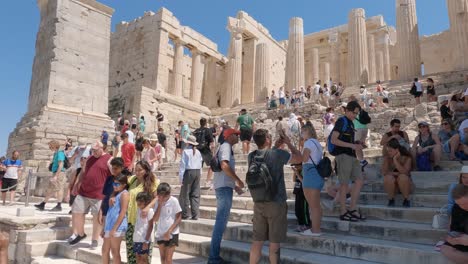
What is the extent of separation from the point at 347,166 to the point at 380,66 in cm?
2682

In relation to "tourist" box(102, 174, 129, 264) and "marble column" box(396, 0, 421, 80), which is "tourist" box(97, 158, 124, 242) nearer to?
"tourist" box(102, 174, 129, 264)

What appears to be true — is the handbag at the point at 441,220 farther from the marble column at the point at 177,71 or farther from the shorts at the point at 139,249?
the marble column at the point at 177,71

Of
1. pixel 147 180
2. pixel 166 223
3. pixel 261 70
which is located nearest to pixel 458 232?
pixel 166 223

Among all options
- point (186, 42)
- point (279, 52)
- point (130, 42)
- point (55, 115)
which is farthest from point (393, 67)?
point (55, 115)

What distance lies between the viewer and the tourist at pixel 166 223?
148 inches

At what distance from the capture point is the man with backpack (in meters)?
3.34

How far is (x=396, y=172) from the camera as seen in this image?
4824 mm

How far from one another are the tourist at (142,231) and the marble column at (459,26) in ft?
62.0

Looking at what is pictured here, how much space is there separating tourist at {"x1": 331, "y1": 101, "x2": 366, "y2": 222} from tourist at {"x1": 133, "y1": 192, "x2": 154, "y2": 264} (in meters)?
2.39

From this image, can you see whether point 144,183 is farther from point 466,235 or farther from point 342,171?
point 466,235

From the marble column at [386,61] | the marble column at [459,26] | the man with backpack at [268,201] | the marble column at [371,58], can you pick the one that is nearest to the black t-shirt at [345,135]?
the man with backpack at [268,201]

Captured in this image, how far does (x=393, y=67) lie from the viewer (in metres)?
30.2

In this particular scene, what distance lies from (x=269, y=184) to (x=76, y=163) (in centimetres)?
507

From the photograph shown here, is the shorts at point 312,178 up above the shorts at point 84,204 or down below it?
above
